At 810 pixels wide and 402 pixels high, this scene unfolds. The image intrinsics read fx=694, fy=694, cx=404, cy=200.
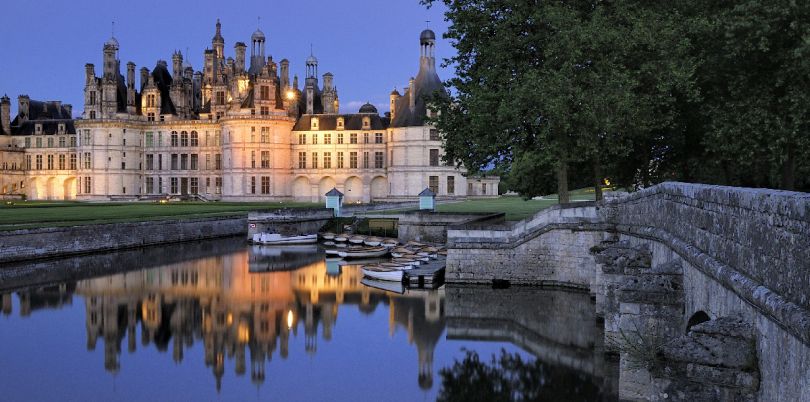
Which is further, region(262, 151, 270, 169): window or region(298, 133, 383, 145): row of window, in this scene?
region(262, 151, 270, 169): window

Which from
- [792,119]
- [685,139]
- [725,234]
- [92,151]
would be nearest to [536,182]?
[685,139]

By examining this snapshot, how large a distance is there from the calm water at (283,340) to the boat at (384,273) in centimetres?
95

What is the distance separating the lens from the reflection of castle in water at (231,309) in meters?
19.4

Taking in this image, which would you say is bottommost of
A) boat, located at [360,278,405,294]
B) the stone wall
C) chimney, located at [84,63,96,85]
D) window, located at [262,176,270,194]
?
boat, located at [360,278,405,294]

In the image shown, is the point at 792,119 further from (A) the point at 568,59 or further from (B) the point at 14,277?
(B) the point at 14,277

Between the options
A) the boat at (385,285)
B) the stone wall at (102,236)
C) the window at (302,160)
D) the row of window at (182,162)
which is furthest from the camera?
the row of window at (182,162)

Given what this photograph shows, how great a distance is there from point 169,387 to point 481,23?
19.6 metres

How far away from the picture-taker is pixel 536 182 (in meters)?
48.6

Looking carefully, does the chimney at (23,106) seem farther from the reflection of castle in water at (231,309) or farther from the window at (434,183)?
the reflection of castle in water at (231,309)

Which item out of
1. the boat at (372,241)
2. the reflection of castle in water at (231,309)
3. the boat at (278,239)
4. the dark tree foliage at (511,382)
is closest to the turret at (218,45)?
the boat at (278,239)

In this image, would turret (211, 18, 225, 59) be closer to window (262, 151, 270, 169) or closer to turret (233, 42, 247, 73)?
turret (233, 42, 247, 73)

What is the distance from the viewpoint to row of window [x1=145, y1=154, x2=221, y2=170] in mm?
81375

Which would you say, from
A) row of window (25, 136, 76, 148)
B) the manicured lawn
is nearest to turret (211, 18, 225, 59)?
row of window (25, 136, 76, 148)

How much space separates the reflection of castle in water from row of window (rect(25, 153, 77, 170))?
203 ft
